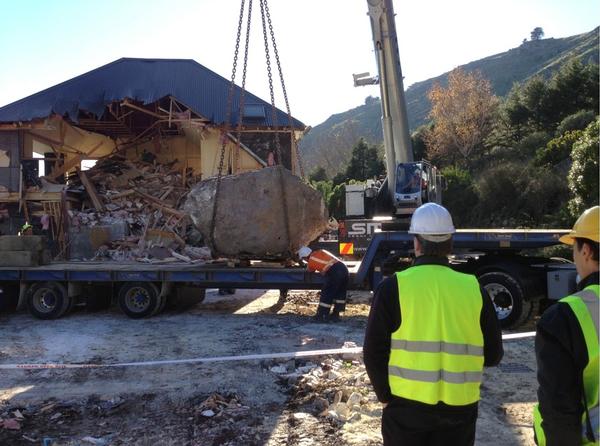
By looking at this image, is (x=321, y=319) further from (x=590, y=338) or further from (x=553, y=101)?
(x=553, y=101)

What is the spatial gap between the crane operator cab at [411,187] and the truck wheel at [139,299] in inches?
206

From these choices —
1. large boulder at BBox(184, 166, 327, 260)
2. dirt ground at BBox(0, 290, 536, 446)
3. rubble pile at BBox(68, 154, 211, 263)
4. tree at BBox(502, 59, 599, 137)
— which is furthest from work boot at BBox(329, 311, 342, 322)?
tree at BBox(502, 59, 599, 137)

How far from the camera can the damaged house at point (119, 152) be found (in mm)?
18875

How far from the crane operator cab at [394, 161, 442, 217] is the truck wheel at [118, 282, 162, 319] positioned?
522 centimetres

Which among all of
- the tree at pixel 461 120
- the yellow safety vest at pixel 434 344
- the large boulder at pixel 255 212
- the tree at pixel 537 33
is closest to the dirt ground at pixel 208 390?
the large boulder at pixel 255 212

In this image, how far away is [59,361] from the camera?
25.3 feet

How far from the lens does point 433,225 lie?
9.87 ft

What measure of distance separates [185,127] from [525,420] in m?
17.9

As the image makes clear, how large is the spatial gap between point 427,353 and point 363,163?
44006 millimetres

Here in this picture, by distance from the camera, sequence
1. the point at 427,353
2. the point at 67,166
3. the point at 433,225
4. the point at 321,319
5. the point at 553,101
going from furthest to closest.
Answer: the point at 553,101
the point at 67,166
the point at 321,319
the point at 433,225
the point at 427,353

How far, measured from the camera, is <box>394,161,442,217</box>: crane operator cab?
11.9 meters

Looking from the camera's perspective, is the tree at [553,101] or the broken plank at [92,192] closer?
the broken plank at [92,192]

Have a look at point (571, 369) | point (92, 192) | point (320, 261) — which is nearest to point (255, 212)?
point (320, 261)

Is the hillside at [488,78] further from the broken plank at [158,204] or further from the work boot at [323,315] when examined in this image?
the work boot at [323,315]
